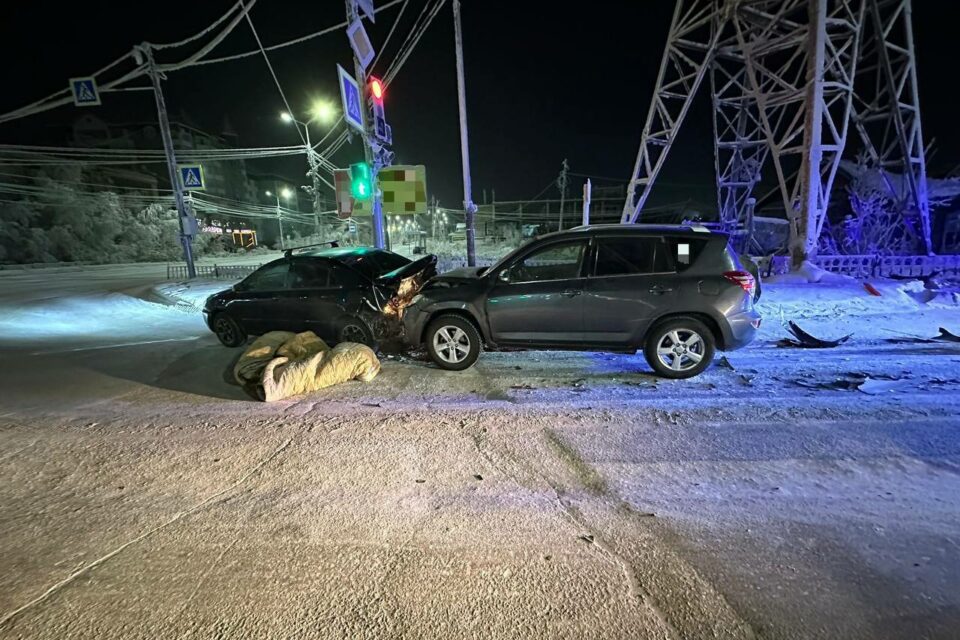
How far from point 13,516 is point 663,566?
4176mm

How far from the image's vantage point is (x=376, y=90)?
10695 millimetres

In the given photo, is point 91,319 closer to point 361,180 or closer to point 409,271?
point 361,180

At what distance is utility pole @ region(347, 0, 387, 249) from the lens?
956cm

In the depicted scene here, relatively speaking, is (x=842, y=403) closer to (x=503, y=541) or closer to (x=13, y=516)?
(x=503, y=541)

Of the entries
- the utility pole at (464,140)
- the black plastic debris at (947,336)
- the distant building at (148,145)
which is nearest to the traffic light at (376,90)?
the utility pole at (464,140)

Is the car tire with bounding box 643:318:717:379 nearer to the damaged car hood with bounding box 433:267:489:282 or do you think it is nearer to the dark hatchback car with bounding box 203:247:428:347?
the damaged car hood with bounding box 433:267:489:282

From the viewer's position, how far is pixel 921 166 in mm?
15578

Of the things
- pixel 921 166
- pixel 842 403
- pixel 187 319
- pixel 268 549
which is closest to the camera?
pixel 268 549

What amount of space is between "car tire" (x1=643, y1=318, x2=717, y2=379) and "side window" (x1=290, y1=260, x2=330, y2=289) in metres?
4.89

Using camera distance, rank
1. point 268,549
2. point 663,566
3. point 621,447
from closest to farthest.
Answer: point 663,566, point 268,549, point 621,447

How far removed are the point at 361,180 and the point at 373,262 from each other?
3842 millimetres

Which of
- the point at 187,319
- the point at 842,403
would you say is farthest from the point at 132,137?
the point at 842,403

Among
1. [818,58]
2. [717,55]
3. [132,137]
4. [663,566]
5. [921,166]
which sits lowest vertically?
[663,566]

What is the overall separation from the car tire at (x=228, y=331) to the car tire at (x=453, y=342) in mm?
3706
